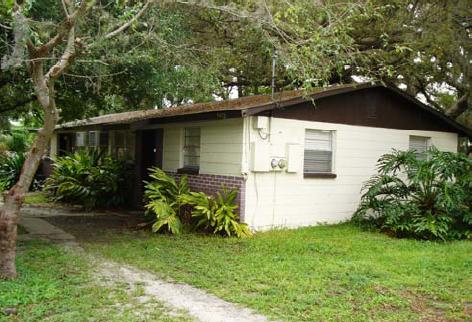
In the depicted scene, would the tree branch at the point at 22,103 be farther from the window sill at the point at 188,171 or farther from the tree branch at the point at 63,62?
the tree branch at the point at 63,62

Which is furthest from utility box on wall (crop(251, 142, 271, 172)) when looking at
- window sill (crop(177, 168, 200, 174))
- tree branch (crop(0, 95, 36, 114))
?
tree branch (crop(0, 95, 36, 114))

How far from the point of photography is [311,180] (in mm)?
10844

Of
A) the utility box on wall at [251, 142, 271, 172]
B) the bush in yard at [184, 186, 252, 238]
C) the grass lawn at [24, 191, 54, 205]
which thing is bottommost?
the grass lawn at [24, 191, 54, 205]

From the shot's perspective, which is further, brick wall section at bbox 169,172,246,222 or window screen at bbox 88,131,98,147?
window screen at bbox 88,131,98,147

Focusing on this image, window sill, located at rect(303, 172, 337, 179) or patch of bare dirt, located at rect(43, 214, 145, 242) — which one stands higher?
window sill, located at rect(303, 172, 337, 179)

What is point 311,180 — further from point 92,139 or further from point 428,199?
point 92,139

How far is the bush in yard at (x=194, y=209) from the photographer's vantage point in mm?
9438

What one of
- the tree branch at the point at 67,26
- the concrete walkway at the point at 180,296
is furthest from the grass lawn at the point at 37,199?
the tree branch at the point at 67,26

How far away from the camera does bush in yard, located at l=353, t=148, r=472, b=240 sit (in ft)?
31.3

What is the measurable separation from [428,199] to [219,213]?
4253 mm

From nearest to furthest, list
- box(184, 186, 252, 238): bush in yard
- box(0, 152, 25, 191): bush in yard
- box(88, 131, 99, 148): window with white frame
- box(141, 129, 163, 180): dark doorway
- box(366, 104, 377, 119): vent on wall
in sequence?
1. box(184, 186, 252, 238): bush in yard
2. box(366, 104, 377, 119): vent on wall
3. box(141, 129, 163, 180): dark doorway
4. box(88, 131, 99, 148): window with white frame
5. box(0, 152, 25, 191): bush in yard

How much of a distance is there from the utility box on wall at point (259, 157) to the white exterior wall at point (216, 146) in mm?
270

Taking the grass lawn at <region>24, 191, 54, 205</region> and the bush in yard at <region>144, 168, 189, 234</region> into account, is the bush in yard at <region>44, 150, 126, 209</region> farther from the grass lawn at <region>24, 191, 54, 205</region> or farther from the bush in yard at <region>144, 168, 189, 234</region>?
the bush in yard at <region>144, 168, 189, 234</region>

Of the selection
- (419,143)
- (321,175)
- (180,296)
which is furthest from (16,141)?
(180,296)
